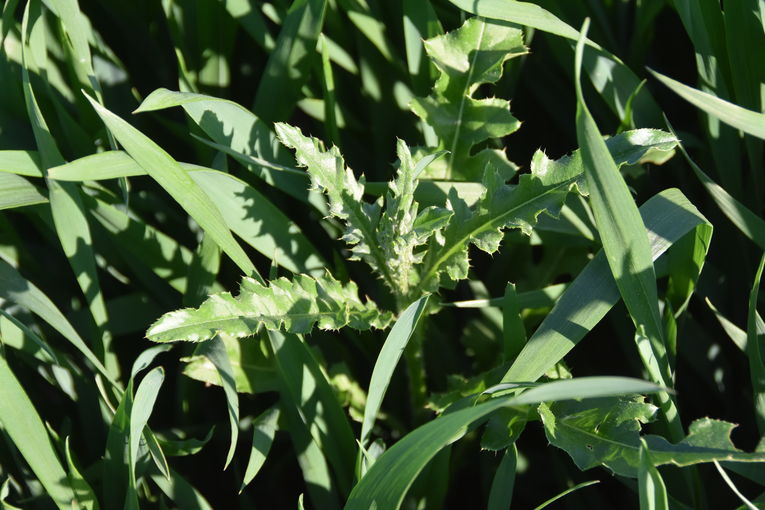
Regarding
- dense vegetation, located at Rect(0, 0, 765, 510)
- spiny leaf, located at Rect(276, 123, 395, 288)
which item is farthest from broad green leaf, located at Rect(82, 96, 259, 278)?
spiny leaf, located at Rect(276, 123, 395, 288)

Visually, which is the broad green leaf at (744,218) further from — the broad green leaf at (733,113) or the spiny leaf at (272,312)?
the spiny leaf at (272,312)

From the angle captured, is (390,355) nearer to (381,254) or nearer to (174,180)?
(381,254)

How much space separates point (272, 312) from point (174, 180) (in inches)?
6.7

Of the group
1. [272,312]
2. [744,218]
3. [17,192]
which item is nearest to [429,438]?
[272,312]

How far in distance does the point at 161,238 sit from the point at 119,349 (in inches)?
8.5

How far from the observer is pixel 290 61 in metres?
0.94

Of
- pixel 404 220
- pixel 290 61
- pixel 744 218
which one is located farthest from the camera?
pixel 290 61

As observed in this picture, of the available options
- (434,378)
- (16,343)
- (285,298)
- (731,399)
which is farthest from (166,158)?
(731,399)

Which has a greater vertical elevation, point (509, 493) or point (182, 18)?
point (182, 18)

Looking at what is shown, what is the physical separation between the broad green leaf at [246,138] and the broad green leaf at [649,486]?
0.46 metres

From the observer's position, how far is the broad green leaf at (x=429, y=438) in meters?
0.53

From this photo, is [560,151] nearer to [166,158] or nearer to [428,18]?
[428,18]

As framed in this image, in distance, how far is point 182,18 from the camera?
1.02 meters

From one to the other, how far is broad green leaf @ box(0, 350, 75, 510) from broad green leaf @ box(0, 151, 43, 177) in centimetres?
21
